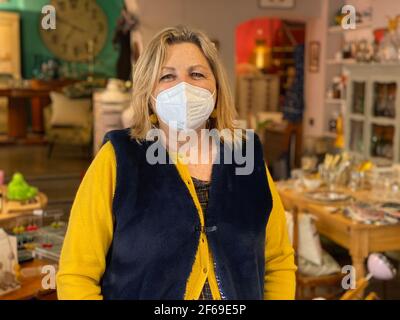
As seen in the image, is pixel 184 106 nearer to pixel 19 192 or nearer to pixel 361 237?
pixel 361 237

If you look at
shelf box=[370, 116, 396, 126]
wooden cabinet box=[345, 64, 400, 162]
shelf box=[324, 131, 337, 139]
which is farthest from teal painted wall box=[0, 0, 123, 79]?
shelf box=[370, 116, 396, 126]

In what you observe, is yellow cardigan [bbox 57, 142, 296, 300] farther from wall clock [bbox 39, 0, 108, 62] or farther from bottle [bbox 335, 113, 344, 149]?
wall clock [bbox 39, 0, 108, 62]

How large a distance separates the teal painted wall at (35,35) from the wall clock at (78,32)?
80mm

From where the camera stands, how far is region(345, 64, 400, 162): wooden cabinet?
3914 mm

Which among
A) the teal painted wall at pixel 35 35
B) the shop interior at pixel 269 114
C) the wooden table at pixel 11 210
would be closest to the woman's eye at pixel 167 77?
the shop interior at pixel 269 114

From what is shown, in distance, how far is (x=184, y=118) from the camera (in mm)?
1096

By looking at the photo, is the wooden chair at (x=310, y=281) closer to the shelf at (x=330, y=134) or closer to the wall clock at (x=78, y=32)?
the shelf at (x=330, y=134)

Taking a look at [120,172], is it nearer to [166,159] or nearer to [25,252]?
[166,159]

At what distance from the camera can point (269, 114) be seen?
6.66 metres

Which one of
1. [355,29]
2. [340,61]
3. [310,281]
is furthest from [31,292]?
[340,61]

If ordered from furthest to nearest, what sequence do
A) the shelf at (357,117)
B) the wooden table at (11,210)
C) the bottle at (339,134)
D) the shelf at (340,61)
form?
the shelf at (340,61) → the bottle at (339,134) → the shelf at (357,117) → the wooden table at (11,210)

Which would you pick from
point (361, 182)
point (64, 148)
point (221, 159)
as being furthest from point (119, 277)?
point (64, 148)

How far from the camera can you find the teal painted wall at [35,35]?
8211 mm

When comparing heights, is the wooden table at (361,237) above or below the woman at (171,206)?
below
